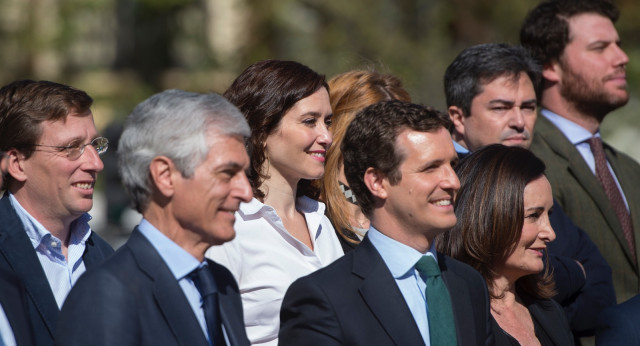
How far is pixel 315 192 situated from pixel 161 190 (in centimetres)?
153

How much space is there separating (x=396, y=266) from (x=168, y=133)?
38.4 inches

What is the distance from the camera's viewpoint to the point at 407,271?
338cm

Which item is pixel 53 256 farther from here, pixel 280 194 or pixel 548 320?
pixel 548 320

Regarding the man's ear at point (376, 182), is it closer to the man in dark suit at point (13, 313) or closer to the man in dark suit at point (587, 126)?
the man in dark suit at point (13, 313)

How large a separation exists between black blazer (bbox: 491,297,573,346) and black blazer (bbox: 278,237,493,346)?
589 millimetres

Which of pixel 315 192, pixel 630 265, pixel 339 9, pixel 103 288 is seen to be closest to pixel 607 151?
pixel 630 265

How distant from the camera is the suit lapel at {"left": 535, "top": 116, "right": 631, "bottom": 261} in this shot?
514cm

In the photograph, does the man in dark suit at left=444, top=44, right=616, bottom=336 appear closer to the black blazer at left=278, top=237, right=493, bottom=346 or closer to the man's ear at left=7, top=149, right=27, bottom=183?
the black blazer at left=278, top=237, right=493, bottom=346

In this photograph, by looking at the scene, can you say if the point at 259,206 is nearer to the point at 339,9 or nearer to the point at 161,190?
the point at 161,190

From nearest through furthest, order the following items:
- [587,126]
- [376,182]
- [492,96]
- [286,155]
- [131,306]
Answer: [131,306]
[376,182]
[286,155]
[492,96]
[587,126]

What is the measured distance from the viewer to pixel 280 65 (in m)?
4.12

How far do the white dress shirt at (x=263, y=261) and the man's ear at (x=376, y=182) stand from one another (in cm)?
52

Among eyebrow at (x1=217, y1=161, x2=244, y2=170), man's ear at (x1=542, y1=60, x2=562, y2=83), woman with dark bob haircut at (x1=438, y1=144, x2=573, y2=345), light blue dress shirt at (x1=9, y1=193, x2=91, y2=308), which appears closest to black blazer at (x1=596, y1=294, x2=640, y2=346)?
woman with dark bob haircut at (x1=438, y1=144, x2=573, y2=345)

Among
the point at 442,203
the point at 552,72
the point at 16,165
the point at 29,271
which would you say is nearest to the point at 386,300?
the point at 442,203
